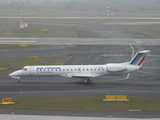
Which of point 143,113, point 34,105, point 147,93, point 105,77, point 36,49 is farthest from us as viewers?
point 36,49

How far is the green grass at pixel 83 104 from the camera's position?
32156mm

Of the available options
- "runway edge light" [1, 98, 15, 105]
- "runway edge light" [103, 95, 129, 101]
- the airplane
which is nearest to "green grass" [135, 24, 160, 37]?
the airplane

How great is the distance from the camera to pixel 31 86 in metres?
42.6

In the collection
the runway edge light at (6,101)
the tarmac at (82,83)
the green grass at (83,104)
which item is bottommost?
the green grass at (83,104)

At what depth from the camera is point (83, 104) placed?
33688 millimetres

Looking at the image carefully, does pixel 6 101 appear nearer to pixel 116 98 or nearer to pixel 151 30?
pixel 116 98

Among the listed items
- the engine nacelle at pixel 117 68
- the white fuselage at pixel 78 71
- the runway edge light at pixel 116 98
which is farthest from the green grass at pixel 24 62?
the runway edge light at pixel 116 98

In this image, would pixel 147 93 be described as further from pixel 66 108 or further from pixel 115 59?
pixel 115 59

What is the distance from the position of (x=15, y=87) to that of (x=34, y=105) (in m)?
9.64

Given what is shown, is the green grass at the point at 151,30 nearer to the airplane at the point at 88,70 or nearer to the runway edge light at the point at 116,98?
the airplane at the point at 88,70

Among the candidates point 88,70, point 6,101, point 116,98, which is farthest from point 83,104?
point 88,70

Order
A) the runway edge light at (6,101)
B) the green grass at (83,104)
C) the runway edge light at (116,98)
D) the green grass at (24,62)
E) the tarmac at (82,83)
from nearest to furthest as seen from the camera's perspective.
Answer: the tarmac at (82,83) → the green grass at (83,104) → the runway edge light at (6,101) → the runway edge light at (116,98) → the green grass at (24,62)

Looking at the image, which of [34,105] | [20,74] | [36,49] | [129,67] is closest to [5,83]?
[20,74]

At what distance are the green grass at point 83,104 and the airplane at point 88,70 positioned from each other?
8209 mm
